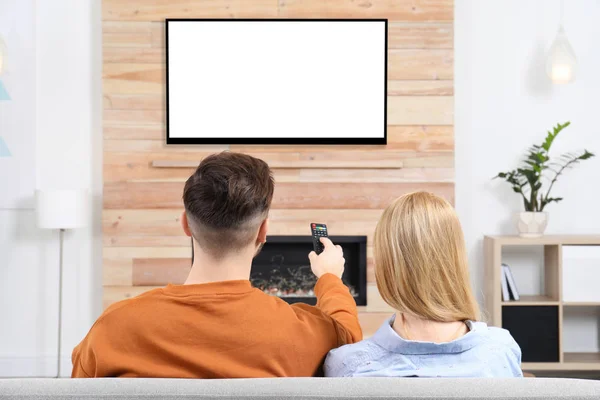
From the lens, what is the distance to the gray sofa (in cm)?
97

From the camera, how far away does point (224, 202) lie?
1364 millimetres

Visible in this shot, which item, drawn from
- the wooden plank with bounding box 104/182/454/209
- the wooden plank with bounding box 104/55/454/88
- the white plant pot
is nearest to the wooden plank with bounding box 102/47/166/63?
the wooden plank with bounding box 104/55/454/88

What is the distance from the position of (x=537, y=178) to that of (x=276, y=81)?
1.72m

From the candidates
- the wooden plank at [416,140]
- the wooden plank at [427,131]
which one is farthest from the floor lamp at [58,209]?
the wooden plank at [427,131]

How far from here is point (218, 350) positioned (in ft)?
4.09

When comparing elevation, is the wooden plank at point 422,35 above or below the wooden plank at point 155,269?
above

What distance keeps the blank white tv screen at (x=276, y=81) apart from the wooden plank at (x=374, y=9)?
6cm

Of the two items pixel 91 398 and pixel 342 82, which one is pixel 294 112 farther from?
pixel 91 398

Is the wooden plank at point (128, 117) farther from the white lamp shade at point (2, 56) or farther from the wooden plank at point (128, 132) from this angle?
the white lamp shade at point (2, 56)

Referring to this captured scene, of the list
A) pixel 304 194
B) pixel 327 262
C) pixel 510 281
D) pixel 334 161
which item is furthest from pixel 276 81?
pixel 327 262

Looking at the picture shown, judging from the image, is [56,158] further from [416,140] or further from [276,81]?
[416,140]

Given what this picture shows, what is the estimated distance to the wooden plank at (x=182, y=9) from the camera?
159 inches

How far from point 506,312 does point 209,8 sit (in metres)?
2.59

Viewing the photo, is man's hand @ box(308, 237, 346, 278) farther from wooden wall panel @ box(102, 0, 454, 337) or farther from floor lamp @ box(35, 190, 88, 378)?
floor lamp @ box(35, 190, 88, 378)
